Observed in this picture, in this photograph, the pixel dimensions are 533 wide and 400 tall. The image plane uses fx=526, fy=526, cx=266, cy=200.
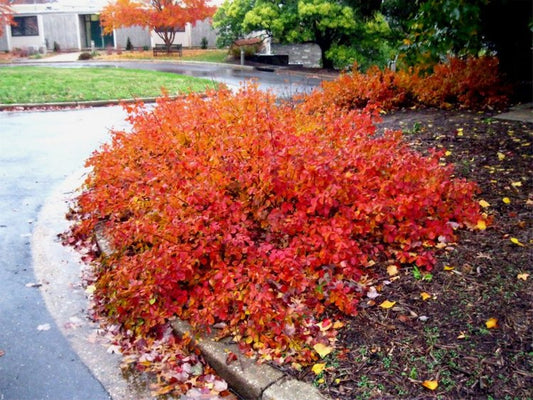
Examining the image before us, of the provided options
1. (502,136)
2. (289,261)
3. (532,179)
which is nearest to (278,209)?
(289,261)

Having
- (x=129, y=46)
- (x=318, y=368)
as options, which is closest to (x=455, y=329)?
(x=318, y=368)

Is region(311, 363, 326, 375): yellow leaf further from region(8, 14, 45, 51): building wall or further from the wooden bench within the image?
region(8, 14, 45, 51): building wall

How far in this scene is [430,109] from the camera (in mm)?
8883

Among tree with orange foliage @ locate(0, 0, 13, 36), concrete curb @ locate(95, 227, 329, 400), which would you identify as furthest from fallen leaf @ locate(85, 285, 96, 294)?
tree with orange foliage @ locate(0, 0, 13, 36)

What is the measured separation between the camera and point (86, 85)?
1780 cm

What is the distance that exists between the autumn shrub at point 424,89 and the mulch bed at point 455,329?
4.44 metres

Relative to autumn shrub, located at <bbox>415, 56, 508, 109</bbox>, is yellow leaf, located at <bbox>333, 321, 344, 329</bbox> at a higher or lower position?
lower

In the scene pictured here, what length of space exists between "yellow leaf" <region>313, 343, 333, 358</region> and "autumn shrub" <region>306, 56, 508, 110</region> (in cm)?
590

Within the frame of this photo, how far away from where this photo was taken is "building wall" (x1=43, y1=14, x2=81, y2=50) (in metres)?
43.6

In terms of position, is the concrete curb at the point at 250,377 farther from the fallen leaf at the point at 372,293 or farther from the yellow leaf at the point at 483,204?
the yellow leaf at the point at 483,204

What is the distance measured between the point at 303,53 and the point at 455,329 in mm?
28700

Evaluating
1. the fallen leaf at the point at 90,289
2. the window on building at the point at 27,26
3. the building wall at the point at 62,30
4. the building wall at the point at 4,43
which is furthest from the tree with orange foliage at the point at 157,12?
the fallen leaf at the point at 90,289

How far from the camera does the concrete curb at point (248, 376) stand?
3.00 m

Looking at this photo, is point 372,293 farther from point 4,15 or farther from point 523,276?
point 4,15
